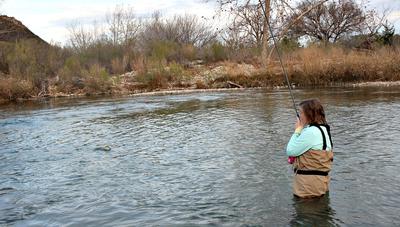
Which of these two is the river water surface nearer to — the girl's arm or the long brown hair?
the girl's arm

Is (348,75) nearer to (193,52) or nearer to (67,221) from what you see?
(193,52)

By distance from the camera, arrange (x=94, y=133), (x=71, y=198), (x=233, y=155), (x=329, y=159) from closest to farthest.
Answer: (x=329, y=159), (x=71, y=198), (x=233, y=155), (x=94, y=133)

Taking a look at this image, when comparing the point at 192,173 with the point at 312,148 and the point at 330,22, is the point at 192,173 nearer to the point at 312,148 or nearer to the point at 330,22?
the point at 312,148

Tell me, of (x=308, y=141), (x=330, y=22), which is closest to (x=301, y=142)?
(x=308, y=141)

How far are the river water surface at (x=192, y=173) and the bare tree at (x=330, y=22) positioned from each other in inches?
1585

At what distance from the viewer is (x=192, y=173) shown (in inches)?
375

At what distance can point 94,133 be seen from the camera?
1560cm

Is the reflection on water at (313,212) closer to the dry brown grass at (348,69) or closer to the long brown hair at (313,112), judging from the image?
the long brown hair at (313,112)

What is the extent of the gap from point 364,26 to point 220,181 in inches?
1970

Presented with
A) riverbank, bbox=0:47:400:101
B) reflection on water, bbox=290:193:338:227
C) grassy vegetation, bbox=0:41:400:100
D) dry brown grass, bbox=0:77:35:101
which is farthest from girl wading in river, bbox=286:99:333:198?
dry brown grass, bbox=0:77:35:101

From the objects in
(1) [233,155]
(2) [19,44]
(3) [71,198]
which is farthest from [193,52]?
(3) [71,198]

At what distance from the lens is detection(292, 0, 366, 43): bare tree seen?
5556 centimetres

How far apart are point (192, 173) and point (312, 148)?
10.6 ft

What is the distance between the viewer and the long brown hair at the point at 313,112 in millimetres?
6883
